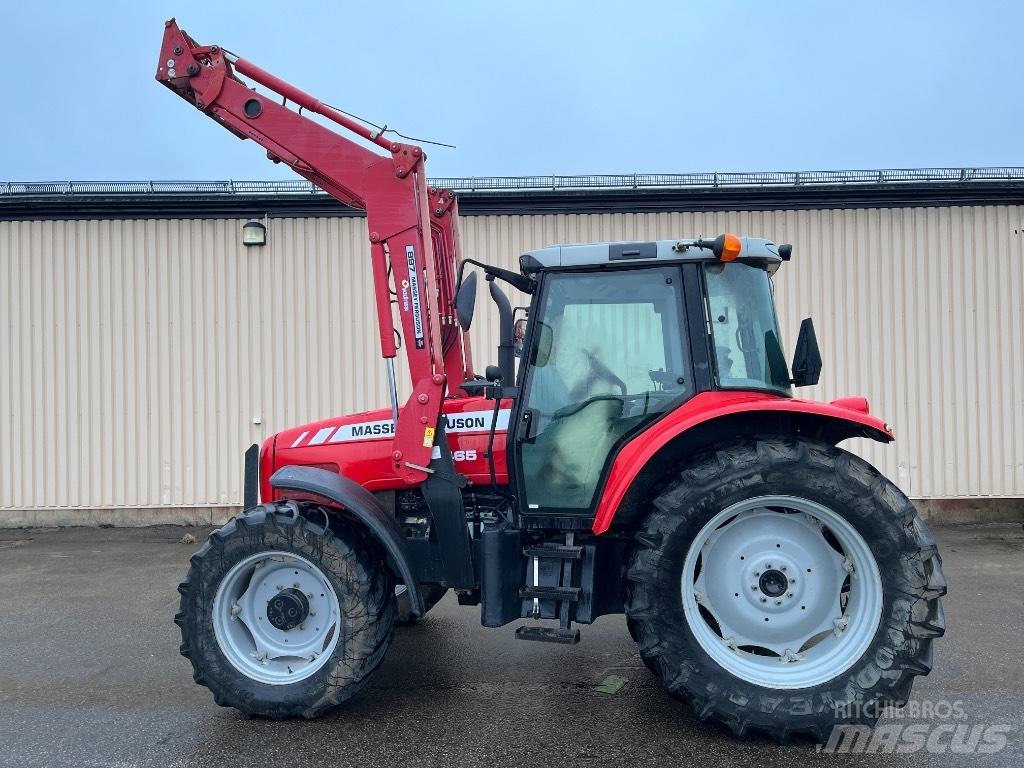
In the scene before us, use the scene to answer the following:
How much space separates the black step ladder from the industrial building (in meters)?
5.20

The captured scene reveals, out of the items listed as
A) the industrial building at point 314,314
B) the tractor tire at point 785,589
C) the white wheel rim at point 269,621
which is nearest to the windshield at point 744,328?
the tractor tire at point 785,589

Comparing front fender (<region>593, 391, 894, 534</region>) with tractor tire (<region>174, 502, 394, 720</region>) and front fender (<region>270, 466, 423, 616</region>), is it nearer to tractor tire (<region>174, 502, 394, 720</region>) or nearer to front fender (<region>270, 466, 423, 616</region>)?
front fender (<region>270, 466, 423, 616</region>)

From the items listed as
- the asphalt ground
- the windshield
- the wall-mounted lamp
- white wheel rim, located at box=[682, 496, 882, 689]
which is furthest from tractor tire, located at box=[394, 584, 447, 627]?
the wall-mounted lamp

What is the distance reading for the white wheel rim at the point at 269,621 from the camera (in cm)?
354

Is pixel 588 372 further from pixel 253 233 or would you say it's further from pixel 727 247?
pixel 253 233

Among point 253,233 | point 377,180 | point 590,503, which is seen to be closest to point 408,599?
point 590,503

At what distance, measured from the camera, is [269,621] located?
3.62m

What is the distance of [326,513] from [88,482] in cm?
649

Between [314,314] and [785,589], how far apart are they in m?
6.75

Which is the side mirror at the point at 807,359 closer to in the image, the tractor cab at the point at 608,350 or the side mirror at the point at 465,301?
the tractor cab at the point at 608,350

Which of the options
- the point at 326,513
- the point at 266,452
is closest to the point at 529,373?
the point at 326,513

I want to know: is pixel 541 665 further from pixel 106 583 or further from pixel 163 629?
pixel 106 583

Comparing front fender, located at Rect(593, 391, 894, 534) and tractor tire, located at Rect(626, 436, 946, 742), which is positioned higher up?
front fender, located at Rect(593, 391, 894, 534)

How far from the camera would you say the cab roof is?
11.6 ft
